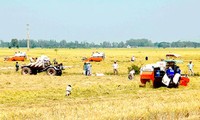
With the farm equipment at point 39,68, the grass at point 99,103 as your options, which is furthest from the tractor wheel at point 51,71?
the grass at point 99,103

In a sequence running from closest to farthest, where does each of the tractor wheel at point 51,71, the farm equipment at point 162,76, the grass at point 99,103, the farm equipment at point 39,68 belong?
the grass at point 99,103 → the farm equipment at point 162,76 → the tractor wheel at point 51,71 → the farm equipment at point 39,68

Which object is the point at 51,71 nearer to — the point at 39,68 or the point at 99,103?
the point at 39,68

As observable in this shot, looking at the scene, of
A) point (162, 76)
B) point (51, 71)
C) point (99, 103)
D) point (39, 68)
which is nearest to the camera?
point (99, 103)

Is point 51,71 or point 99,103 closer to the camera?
point 99,103

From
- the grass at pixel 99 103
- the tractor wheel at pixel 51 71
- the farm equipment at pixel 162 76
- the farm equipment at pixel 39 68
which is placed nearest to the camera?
the grass at pixel 99 103

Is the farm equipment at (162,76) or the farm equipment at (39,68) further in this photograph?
the farm equipment at (39,68)

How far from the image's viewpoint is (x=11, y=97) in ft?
65.2

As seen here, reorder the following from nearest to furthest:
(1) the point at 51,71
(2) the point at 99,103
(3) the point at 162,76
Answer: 1. (2) the point at 99,103
2. (3) the point at 162,76
3. (1) the point at 51,71

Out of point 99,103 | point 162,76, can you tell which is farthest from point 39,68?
point 99,103

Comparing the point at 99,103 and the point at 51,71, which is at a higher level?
the point at 99,103

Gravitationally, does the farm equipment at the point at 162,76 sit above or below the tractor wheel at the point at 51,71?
above

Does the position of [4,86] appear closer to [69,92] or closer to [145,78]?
[69,92]

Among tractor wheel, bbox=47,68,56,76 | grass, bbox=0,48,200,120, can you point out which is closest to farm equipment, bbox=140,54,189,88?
grass, bbox=0,48,200,120

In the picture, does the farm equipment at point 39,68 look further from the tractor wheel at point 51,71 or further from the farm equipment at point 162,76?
the farm equipment at point 162,76
